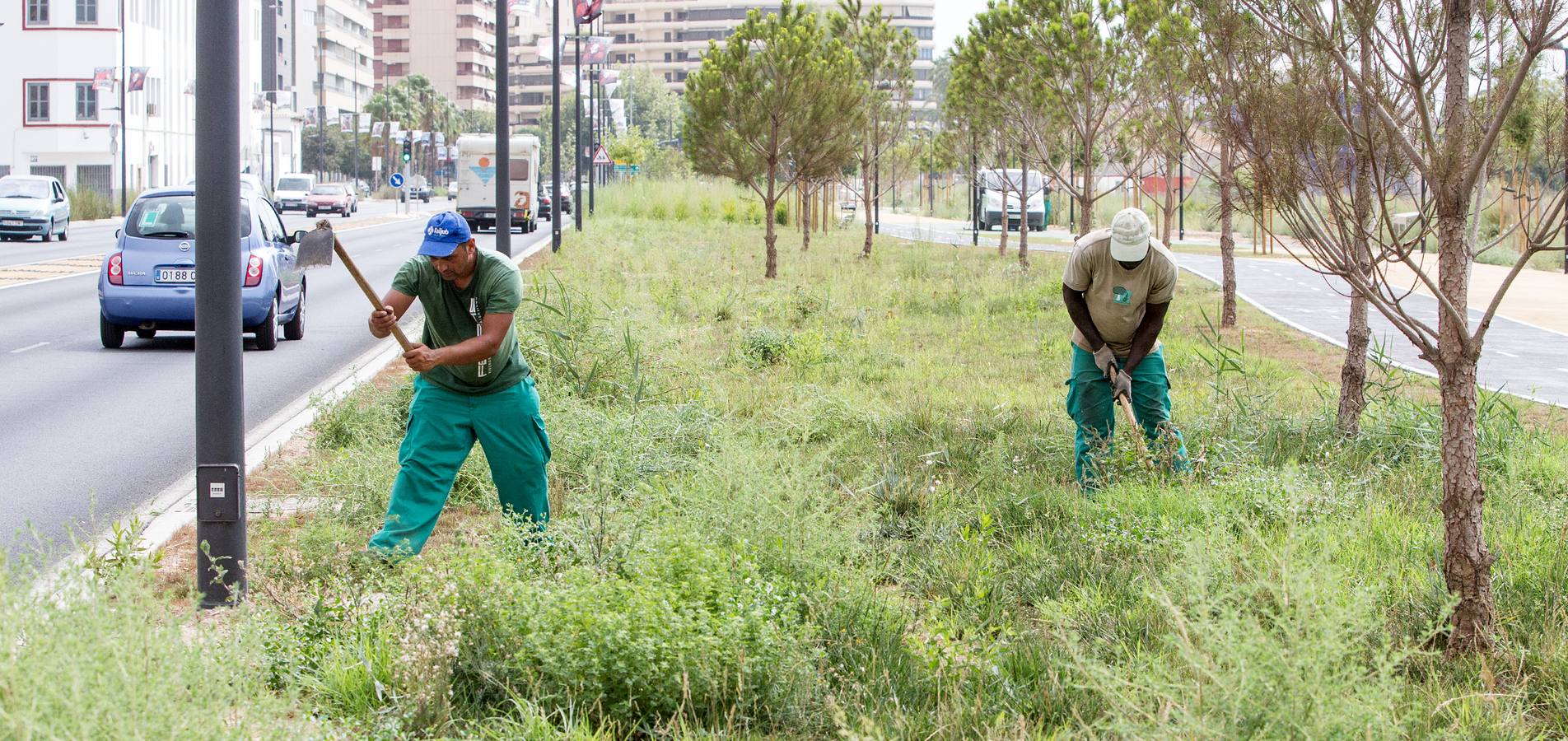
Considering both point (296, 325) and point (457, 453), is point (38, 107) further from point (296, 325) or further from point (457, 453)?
point (457, 453)

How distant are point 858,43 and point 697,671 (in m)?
27.9

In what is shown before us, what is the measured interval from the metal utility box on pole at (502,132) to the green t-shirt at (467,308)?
588 inches

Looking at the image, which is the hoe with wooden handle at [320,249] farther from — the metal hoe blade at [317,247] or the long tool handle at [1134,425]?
the long tool handle at [1134,425]

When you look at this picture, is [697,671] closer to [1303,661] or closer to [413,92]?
[1303,661]

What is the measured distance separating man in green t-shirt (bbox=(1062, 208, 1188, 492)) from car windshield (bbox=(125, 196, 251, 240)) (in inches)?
390

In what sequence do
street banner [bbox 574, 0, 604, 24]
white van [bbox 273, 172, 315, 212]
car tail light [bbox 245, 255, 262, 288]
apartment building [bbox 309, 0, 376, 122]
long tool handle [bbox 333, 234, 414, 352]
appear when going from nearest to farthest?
long tool handle [bbox 333, 234, 414, 352] < car tail light [bbox 245, 255, 262, 288] < street banner [bbox 574, 0, 604, 24] < white van [bbox 273, 172, 315, 212] < apartment building [bbox 309, 0, 376, 122]

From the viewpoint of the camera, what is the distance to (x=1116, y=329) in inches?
307

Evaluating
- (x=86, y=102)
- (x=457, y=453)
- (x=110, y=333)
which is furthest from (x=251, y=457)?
(x=86, y=102)

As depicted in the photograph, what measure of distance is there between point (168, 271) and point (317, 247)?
34.5 ft

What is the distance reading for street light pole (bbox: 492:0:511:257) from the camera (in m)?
20.8

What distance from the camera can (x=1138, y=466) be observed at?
737 centimetres

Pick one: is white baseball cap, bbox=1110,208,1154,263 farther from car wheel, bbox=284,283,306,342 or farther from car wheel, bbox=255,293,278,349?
car wheel, bbox=284,283,306,342

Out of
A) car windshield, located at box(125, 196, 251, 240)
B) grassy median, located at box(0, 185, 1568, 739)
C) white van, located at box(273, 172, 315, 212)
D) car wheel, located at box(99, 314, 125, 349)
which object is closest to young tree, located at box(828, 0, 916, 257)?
car windshield, located at box(125, 196, 251, 240)

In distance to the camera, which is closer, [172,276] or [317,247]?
[317,247]
